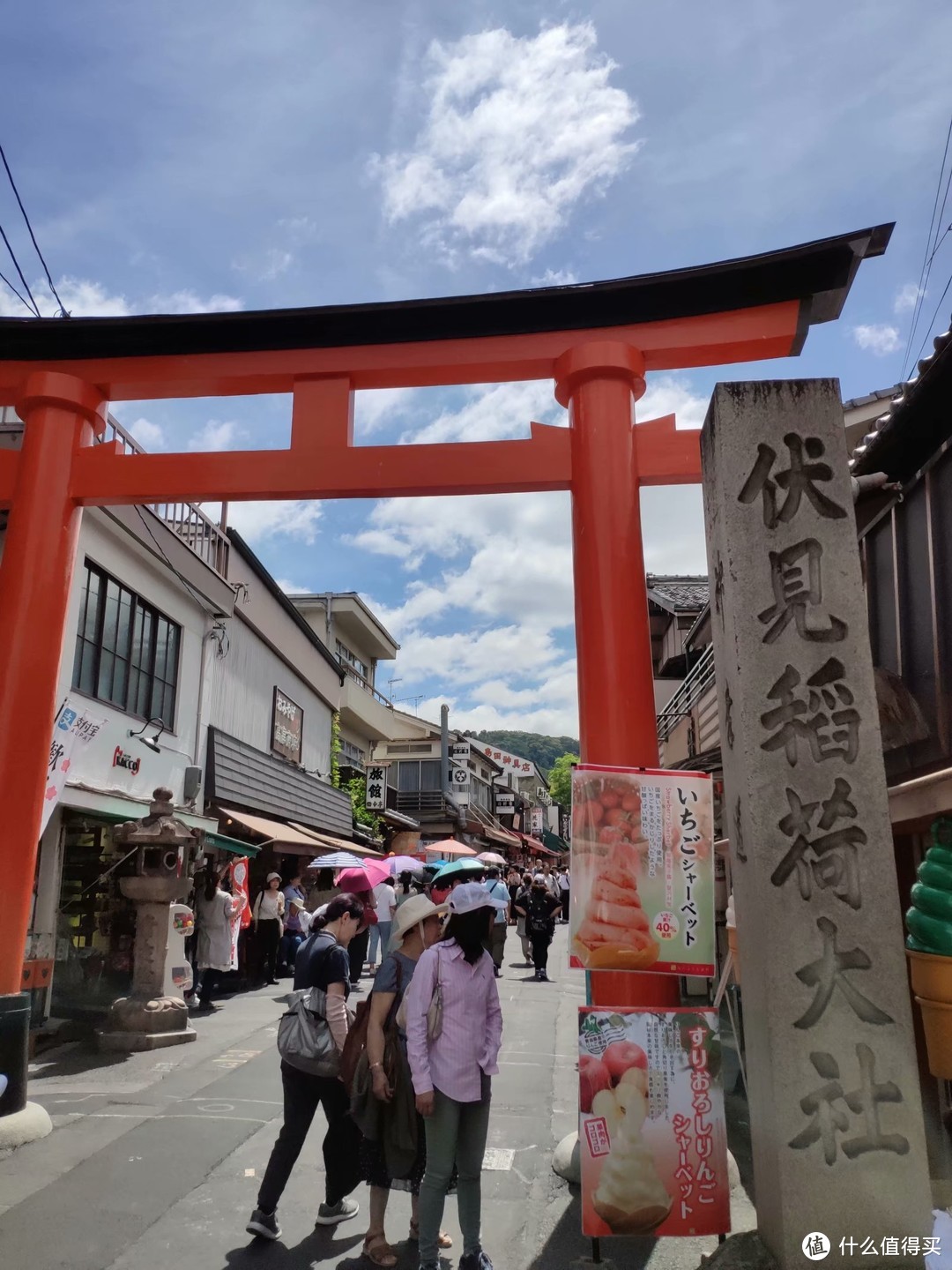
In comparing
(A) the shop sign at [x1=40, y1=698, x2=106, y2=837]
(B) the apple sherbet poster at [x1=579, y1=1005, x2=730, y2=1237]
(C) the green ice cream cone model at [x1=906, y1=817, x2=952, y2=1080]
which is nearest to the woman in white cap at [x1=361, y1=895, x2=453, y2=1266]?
(B) the apple sherbet poster at [x1=579, y1=1005, x2=730, y2=1237]

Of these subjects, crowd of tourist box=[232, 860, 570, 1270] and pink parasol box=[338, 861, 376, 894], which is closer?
crowd of tourist box=[232, 860, 570, 1270]

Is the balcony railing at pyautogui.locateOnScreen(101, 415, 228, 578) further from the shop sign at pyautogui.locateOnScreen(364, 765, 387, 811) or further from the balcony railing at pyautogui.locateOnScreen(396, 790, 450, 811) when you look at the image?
the balcony railing at pyautogui.locateOnScreen(396, 790, 450, 811)

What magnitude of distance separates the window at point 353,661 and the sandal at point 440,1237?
79.4ft

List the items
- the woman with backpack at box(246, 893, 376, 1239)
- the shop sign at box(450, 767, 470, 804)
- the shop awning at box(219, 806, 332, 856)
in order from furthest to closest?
the shop sign at box(450, 767, 470, 804) < the shop awning at box(219, 806, 332, 856) < the woman with backpack at box(246, 893, 376, 1239)

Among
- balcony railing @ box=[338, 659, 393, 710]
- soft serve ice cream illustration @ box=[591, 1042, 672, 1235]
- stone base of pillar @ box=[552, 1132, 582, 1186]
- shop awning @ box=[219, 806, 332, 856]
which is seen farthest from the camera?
balcony railing @ box=[338, 659, 393, 710]

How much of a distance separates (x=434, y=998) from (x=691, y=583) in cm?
1856

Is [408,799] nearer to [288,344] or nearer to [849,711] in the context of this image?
[288,344]

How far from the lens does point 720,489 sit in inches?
182

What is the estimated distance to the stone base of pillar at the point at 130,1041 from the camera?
9.41 m

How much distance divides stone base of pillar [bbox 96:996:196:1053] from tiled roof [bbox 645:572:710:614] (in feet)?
34.5

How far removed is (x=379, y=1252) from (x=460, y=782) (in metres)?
35.8

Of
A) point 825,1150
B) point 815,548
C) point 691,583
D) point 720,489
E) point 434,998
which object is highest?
point 691,583

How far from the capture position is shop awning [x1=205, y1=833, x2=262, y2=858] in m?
12.6

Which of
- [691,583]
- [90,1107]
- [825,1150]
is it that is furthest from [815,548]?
[691,583]
